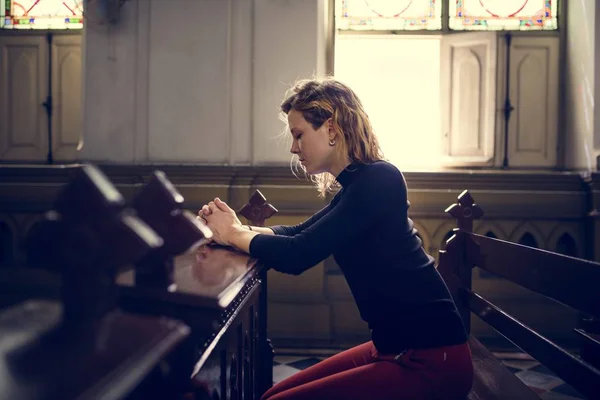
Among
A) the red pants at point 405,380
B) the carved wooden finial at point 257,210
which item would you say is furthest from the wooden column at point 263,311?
the red pants at point 405,380

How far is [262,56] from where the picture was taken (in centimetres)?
481

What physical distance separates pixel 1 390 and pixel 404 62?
16.5ft

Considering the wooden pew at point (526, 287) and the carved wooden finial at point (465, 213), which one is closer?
the wooden pew at point (526, 287)

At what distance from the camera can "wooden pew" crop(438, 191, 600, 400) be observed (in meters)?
1.62

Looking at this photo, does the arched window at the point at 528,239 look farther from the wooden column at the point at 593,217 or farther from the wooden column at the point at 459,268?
the wooden column at the point at 459,268

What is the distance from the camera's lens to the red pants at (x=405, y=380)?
1681 millimetres

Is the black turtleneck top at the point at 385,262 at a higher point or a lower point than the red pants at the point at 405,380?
higher

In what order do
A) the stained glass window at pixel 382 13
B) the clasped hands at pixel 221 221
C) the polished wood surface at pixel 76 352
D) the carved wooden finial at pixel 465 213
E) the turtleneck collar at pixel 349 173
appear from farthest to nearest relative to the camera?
the stained glass window at pixel 382 13 < the carved wooden finial at pixel 465 213 < the clasped hands at pixel 221 221 < the turtleneck collar at pixel 349 173 < the polished wood surface at pixel 76 352

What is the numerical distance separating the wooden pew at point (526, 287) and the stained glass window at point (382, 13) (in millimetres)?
2536

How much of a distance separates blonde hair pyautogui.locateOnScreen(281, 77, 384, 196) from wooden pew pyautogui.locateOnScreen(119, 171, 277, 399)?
539mm

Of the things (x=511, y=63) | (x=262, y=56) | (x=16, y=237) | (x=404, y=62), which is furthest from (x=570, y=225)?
(x=16, y=237)

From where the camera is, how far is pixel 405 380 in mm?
1690

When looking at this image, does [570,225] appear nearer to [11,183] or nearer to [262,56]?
[262,56]

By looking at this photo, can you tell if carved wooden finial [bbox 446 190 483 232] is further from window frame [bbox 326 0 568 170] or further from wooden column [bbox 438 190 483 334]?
window frame [bbox 326 0 568 170]
